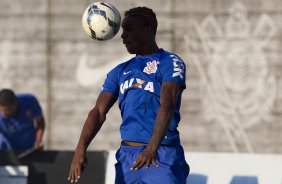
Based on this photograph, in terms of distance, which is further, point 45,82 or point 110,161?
point 45,82

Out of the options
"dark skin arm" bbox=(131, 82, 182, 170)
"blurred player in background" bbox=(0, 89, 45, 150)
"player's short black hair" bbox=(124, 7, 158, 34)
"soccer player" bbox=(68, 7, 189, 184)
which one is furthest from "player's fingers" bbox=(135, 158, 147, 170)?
"blurred player in background" bbox=(0, 89, 45, 150)

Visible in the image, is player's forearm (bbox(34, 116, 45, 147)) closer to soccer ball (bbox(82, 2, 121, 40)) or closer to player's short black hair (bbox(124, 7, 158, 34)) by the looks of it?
soccer ball (bbox(82, 2, 121, 40))

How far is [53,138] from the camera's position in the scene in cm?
1187

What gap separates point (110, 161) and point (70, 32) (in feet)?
11.8

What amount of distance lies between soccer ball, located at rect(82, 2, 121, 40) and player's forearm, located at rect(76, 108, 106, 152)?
91 centimetres

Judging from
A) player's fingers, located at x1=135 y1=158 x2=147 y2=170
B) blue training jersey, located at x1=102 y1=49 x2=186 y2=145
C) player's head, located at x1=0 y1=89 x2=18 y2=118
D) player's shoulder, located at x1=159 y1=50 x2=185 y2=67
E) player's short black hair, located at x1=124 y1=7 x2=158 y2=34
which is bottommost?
player's head, located at x1=0 y1=89 x2=18 y2=118

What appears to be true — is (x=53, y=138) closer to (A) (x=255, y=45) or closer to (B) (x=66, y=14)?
(B) (x=66, y=14)

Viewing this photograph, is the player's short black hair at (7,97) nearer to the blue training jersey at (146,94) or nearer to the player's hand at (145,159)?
the blue training jersey at (146,94)

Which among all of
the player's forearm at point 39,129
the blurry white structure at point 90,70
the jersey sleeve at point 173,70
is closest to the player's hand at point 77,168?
the jersey sleeve at point 173,70

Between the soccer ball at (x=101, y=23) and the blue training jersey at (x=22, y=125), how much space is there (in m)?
5.47

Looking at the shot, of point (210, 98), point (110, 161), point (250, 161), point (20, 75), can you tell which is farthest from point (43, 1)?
point (250, 161)

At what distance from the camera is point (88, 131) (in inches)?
217

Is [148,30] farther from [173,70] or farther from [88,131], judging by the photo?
[88,131]

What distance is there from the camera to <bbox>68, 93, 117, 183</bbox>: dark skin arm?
5285 mm
